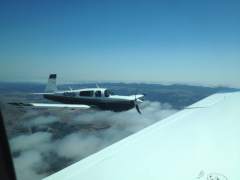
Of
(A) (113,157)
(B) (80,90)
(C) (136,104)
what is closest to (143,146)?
(A) (113,157)

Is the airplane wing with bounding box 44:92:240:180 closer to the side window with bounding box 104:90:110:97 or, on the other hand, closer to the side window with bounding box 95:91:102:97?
the side window with bounding box 104:90:110:97

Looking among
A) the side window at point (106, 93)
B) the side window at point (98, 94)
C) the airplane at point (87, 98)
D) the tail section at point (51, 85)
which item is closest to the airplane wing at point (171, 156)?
the airplane at point (87, 98)

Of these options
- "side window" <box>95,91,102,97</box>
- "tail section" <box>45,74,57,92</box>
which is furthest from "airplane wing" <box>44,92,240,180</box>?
"tail section" <box>45,74,57,92</box>

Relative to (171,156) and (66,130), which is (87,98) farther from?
(66,130)

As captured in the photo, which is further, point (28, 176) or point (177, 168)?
point (28, 176)

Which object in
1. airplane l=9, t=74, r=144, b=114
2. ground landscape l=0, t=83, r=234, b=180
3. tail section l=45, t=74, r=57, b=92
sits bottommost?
ground landscape l=0, t=83, r=234, b=180

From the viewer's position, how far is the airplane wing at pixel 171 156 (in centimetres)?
92

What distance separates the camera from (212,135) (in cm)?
143

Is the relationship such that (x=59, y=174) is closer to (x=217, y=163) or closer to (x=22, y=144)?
(x=217, y=163)

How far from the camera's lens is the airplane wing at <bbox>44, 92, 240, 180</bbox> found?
924 millimetres

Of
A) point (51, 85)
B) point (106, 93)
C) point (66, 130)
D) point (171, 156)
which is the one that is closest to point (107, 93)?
point (106, 93)

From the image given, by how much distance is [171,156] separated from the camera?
1.14 m

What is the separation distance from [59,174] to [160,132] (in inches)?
31.9

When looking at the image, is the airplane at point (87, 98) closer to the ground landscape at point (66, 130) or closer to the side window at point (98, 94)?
the side window at point (98, 94)
